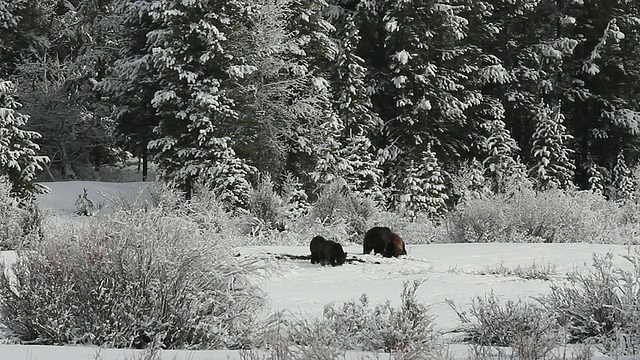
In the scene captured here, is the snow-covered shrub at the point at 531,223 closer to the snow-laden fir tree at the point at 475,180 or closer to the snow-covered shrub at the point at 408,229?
the snow-covered shrub at the point at 408,229

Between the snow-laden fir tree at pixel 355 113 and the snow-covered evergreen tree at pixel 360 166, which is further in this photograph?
the snow-laden fir tree at pixel 355 113

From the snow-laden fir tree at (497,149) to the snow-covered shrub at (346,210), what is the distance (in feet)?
35.1

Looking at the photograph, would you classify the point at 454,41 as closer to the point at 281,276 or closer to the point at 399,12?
the point at 399,12

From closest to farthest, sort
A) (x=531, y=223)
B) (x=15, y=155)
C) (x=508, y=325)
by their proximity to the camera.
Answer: (x=508, y=325), (x=531, y=223), (x=15, y=155)

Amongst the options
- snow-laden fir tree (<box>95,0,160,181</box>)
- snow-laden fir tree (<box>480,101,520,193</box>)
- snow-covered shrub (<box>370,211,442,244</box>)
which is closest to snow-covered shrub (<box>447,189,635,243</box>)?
snow-covered shrub (<box>370,211,442,244</box>)

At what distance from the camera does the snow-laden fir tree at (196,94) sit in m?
21.5

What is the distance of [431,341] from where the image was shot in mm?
4535

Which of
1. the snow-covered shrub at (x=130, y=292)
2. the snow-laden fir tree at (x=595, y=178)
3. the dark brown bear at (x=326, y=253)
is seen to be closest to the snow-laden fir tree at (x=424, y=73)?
the snow-laden fir tree at (x=595, y=178)

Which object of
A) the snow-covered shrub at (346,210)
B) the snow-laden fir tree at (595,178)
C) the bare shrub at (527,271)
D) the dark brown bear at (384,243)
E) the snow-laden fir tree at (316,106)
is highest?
the snow-laden fir tree at (316,106)

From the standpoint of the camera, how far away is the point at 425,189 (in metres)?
25.7

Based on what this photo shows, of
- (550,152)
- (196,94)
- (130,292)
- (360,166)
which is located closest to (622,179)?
(550,152)

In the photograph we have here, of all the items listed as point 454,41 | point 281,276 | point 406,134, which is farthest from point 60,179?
point 281,276

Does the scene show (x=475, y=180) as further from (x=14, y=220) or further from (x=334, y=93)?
(x=14, y=220)

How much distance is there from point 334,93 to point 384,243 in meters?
18.5
